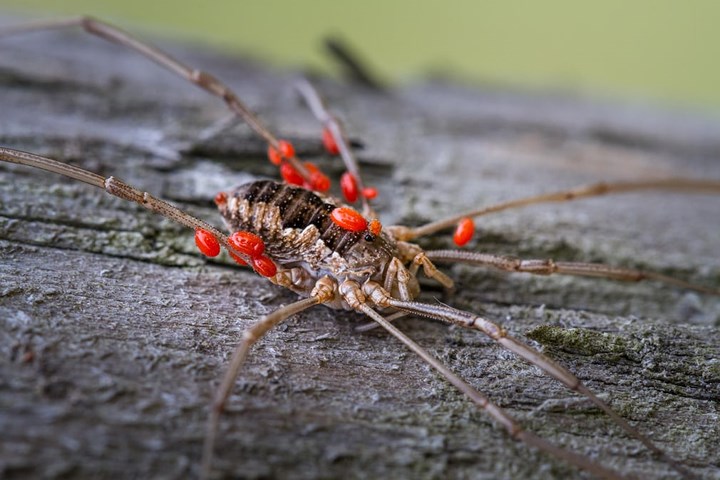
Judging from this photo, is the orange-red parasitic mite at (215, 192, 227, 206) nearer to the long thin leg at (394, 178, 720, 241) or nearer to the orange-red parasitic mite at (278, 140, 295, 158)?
the orange-red parasitic mite at (278, 140, 295, 158)

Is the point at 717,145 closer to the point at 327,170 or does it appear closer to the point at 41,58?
the point at 327,170

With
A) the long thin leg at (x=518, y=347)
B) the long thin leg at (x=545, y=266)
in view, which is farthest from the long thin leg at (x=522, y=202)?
the long thin leg at (x=518, y=347)

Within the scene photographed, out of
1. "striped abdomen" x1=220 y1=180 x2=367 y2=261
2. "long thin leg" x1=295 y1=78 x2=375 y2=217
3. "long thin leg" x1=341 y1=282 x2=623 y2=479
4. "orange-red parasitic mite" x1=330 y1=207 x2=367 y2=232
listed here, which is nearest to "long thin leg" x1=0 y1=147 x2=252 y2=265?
"striped abdomen" x1=220 y1=180 x2=367 y2=261

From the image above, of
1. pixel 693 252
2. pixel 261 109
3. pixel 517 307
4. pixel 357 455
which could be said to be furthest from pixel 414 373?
pixel 261 109

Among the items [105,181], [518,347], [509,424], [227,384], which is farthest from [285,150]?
[509,424]

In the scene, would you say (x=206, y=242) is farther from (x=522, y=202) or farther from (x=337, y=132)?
(x=522, y=202)

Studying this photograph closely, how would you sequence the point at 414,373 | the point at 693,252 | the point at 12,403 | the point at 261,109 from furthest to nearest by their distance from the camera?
the point at 261,109, the point at 693,252, the point at 414,373, the point at 12,403

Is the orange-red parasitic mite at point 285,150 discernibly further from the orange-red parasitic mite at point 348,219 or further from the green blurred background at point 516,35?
the green blurred background at point 516,35

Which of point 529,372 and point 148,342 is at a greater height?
point 148,342
